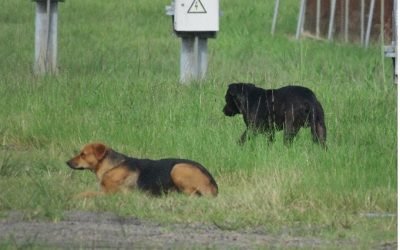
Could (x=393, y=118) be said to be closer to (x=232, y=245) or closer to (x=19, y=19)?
(x=232, y=245)

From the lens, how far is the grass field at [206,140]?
31.5ft

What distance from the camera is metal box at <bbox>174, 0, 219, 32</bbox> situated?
49.3 ft

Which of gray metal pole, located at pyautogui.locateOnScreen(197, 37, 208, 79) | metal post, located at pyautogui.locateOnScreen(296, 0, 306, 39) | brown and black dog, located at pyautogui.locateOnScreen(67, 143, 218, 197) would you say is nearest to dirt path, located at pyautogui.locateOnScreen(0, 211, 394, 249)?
brown and black dog, located at pyautogui.locateOnScreen(67, 143, 218, 197)

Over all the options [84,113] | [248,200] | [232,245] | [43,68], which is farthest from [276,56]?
[232,245]

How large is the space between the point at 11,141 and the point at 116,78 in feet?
11.4

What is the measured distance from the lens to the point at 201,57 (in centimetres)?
1585

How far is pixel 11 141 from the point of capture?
42.2 feet

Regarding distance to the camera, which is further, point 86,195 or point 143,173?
point 143,173

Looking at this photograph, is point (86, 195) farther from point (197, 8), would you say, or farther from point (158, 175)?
point (197, 8)

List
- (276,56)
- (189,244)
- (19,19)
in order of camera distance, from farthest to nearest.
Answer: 1. (19,19)
2. (276,56)
3. (189,244)

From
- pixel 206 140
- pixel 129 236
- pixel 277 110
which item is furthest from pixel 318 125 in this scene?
pixel 129 236

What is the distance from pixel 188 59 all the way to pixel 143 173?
17.8 feet

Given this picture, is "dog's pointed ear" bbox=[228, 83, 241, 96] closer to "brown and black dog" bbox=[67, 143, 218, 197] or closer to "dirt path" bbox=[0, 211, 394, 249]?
"brown and black dog" bbox=[67, 143, 218, 197]

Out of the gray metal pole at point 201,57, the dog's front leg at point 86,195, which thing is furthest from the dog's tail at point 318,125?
the gray metal pole at point 201,57
